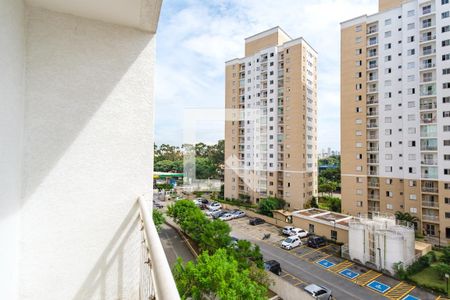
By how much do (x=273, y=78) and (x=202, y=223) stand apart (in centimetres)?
1375

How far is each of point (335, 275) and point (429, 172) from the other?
27.8 ft

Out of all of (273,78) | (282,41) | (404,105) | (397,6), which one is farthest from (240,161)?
(397,6)

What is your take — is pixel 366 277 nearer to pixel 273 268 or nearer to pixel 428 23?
pixel 273 268

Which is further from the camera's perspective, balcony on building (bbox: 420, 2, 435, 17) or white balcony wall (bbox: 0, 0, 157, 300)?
balcony on building (bbox: 420, 2, 435, 17)

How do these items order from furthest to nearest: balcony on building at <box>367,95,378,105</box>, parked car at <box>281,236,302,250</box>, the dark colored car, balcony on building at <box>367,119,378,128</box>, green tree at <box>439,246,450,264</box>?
balcony on building at <box>367,95,378,105</box>
balcony on building at <box>367,119,378,128</box>
the dark colored car
parked car at <box>281,236,302,250</box>
green tree at <box>439,246,450,264</box>

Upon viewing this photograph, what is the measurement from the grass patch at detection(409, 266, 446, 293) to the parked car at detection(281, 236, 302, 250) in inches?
173

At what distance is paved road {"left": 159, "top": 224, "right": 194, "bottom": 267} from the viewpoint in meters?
10.0

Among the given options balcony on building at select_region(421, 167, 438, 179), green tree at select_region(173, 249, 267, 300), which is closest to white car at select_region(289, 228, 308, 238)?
balcony on building at select_region(421, 167, 438, 179)

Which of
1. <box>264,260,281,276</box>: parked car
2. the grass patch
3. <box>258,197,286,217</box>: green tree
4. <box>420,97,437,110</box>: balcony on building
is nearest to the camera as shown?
the grass patch

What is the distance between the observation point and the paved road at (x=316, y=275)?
7.98m

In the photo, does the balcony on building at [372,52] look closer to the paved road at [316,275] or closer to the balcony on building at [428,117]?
the balcony on building at [428,117]

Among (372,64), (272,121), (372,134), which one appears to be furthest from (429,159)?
(272,121)

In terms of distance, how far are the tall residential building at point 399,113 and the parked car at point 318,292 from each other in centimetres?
889

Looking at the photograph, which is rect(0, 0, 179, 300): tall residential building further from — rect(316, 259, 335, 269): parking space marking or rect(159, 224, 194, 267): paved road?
rect(316, 259, 335, 269): parking space marking
